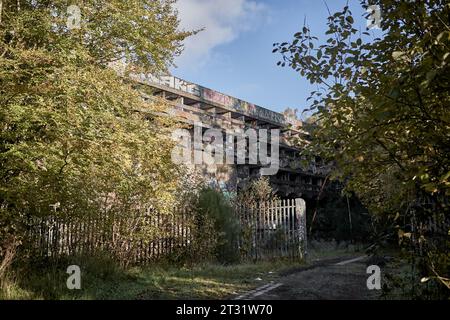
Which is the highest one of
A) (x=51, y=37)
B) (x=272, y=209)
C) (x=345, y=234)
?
(x=51, y=37)

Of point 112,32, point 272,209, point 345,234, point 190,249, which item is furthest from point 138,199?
point 345,234

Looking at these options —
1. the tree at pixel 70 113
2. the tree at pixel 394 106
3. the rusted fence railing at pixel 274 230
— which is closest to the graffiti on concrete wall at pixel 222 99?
the rusted fence railing at pixel 274 230

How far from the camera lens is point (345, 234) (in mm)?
25047

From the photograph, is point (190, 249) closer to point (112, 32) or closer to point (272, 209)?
point (272, 209)

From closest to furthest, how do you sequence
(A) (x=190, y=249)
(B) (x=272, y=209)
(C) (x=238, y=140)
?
1. (A) (x=190, y=249)
2. (B) (x=272, y=209)
3. (C) (x=238, y=140)

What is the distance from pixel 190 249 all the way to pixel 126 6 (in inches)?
273

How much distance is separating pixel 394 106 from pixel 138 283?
6814 millimetres

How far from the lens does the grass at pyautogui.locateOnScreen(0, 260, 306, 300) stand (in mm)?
7043

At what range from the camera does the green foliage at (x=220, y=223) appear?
40.9 feet

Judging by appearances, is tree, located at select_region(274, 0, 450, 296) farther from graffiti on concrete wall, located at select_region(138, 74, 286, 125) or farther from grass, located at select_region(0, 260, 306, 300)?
graffiti on concrete wall, located at select_region(138, 74, 286, 125)

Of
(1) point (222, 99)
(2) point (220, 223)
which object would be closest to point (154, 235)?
(2) point (220, 223)

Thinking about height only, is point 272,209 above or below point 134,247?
above

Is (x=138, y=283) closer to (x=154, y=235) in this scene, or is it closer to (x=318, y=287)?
(x=154, y=235)
